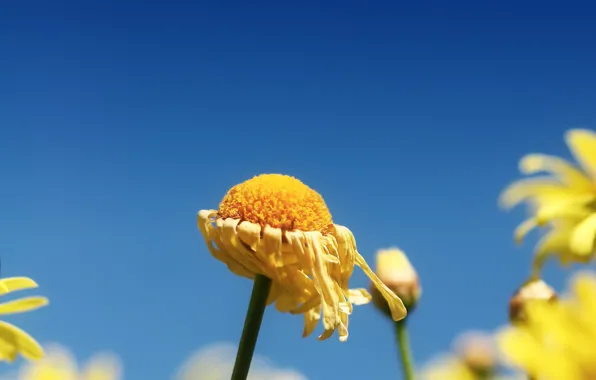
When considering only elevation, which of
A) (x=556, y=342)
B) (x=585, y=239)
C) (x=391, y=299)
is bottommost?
(x=556, y=342)

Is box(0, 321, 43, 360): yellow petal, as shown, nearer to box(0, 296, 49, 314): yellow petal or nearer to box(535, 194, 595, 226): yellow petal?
box(0, 296, 49, 314): yellow petal

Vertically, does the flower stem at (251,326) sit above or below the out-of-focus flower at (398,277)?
below

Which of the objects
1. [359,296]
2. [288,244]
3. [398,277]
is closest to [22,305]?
[288,244]

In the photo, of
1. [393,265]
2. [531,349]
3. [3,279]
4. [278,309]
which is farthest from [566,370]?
[393,265]

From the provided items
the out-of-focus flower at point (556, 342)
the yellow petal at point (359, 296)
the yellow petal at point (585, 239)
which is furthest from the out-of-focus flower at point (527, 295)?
the out-of-focus flower at point (556, 342)

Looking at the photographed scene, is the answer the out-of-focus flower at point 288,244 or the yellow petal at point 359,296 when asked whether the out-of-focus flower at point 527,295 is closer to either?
the out-of-focus flower at point 288,244

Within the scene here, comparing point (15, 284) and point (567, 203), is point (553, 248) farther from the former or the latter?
point (15, 284)

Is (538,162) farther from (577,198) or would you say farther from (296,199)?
(296,199)
